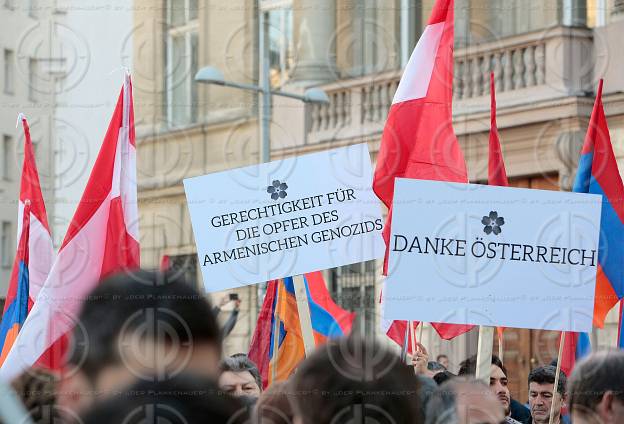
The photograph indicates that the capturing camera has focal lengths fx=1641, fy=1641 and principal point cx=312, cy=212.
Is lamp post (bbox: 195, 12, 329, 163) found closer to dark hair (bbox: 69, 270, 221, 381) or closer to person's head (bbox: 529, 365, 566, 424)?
person's head (bbox: 529, 365, 566, 424)

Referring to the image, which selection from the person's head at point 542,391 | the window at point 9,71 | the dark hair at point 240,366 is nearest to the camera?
the dark hair at point 240,366

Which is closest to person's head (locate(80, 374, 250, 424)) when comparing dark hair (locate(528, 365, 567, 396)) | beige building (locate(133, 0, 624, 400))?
dark hair (locate(528, 365, 567, 396))

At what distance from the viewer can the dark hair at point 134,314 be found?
2.64 m

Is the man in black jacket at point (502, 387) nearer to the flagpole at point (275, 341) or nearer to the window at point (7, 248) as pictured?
the flagpole at point (275, 341)

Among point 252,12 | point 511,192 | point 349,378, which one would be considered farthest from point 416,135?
point 252,12

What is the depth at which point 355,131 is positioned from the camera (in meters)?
15.9

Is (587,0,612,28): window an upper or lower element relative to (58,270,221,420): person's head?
upper

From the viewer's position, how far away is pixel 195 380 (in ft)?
8.45

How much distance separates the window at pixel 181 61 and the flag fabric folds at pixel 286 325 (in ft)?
34.1

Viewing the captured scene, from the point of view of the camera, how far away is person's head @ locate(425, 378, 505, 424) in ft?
11.5

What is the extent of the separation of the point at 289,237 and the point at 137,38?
13791 mm

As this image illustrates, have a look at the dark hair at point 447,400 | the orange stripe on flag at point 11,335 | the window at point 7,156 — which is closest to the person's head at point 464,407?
the dark hair at point 447,400

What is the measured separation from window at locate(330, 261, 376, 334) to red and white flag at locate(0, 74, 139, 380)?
759cm

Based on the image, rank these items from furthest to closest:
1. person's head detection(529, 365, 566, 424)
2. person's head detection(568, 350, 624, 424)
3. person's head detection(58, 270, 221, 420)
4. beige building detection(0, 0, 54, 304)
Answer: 1. beige building detection(0, 0, 54, 304)
2. person's head detection(529, 365, 566, 424)
3. person's head detection(568, 350, 624, 424)
4. person's head detection(58, 270, 221, 420)
